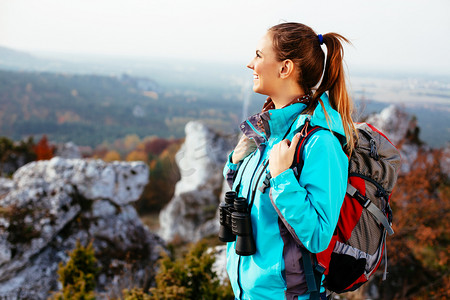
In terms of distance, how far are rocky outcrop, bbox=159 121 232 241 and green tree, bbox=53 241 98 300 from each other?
1075cm

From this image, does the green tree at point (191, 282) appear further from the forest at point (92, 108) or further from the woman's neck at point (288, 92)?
the forest at point (92, 108)

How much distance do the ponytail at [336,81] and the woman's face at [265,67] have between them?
0.74 feet

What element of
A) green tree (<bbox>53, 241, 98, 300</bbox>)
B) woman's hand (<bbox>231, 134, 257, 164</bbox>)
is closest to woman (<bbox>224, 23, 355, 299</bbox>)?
woman's hand (<bbox>231, 134, 257, 164</bbox>)

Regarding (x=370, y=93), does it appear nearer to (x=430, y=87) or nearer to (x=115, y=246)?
(x=430, y=87)

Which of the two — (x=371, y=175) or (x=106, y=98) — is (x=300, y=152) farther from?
(x=106, y=98)

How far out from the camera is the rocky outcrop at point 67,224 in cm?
522

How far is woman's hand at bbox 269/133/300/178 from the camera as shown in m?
1.50

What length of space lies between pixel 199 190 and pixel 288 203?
1415cm

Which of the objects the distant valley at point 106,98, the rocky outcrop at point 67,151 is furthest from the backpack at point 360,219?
the distant valley at point 106,98

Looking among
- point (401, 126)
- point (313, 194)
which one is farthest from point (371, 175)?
point (401, 126)

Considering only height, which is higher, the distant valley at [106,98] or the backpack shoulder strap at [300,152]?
the backpack shoulder strap at [300,152]

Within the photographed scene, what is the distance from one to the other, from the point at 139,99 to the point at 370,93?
2449 inches

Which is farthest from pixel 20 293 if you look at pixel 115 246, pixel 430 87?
pixel 430 87

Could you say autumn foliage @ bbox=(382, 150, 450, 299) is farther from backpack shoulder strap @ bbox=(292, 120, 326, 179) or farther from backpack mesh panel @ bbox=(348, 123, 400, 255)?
backpack shoulder strap @ bbox=(292, 120, 326, 179)
